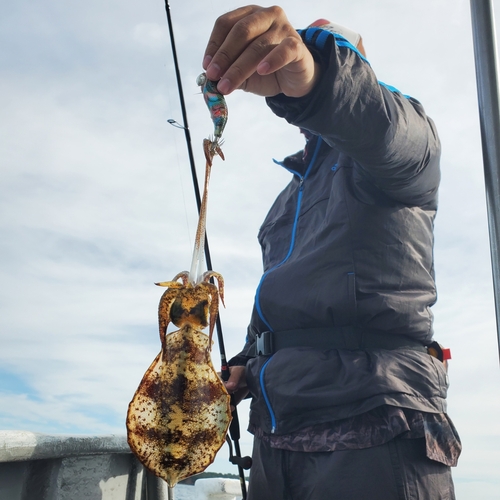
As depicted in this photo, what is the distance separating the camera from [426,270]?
8.25 feet

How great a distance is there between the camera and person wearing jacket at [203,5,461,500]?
1990 millimetres

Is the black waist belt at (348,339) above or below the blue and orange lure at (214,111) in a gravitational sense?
below

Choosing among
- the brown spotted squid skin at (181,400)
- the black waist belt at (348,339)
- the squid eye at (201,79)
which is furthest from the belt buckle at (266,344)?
the squid eye at (201,79)

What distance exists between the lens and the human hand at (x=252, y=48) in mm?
1574

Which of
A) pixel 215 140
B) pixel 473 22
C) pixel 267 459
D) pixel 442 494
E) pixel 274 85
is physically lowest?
pixel 442 494

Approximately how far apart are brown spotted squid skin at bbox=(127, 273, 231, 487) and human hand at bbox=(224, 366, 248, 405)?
1.19 metres

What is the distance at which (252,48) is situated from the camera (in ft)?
5.25

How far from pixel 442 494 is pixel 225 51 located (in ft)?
6.95

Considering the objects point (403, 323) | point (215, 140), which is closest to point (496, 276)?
point (403, 323)

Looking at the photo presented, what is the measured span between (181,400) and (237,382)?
4.24ft

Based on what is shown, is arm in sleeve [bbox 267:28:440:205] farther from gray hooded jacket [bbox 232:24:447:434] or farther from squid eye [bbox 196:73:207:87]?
squid eye [bbox 196:73:207:87]

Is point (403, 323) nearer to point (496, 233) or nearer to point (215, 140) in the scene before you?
point (496, 233)

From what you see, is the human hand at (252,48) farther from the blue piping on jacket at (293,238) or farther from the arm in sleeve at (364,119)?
the blue piping on jacket at (293,238)

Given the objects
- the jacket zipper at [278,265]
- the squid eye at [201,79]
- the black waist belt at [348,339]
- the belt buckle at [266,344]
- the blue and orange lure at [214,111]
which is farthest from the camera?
the belt buckle at [266,344]
